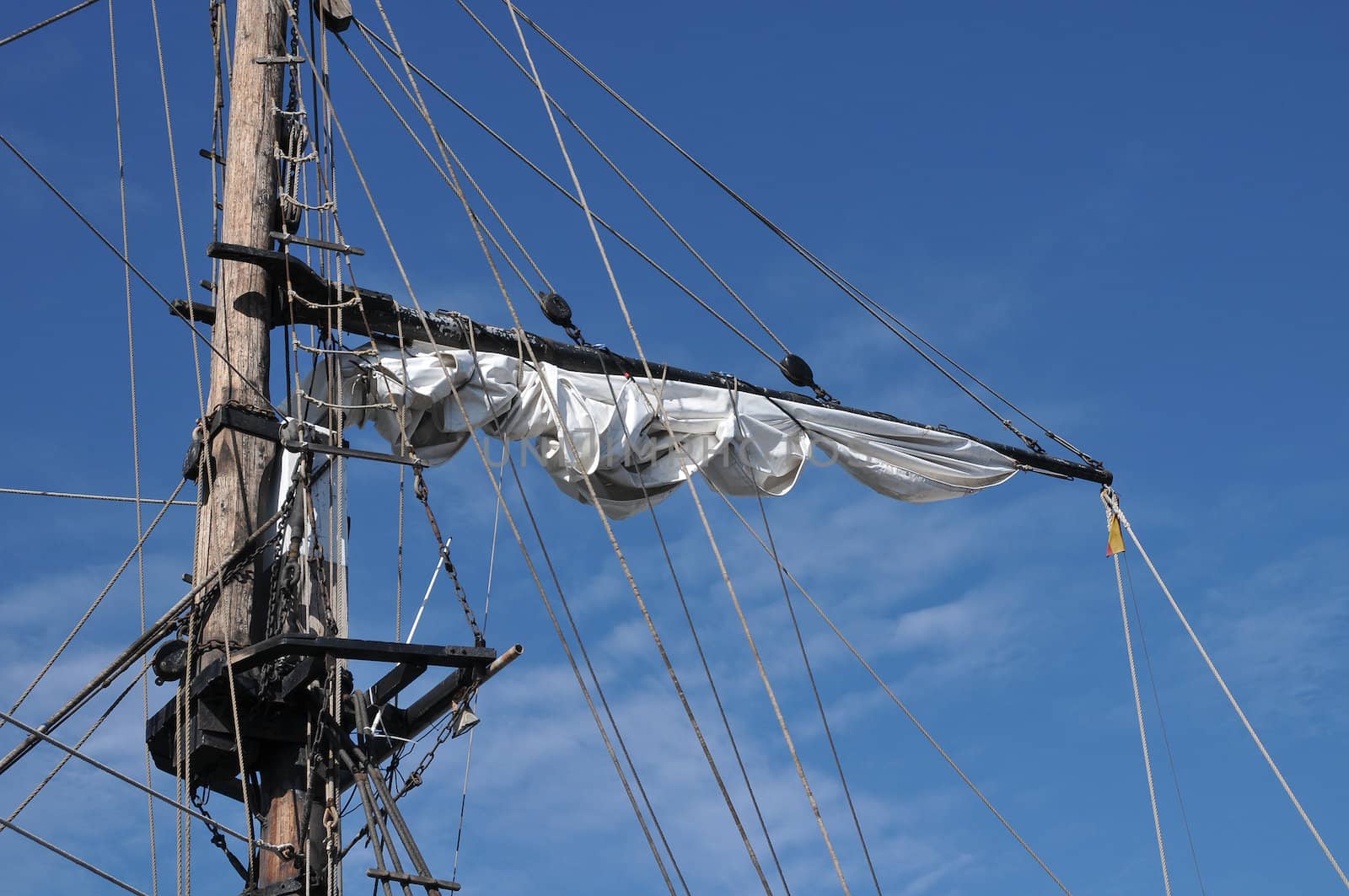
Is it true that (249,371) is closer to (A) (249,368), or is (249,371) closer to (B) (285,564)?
(A) (249,368)

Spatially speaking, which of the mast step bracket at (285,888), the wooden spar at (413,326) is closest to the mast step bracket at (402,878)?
→ the mast step bracket at (285,888)

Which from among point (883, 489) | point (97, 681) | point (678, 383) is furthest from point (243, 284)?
point (883, 489)

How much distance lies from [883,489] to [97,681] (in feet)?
26.6

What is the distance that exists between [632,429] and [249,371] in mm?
3743

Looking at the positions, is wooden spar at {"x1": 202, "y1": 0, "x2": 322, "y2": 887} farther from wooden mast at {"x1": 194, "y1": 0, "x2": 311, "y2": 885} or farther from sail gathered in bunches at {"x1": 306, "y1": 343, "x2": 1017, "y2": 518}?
sail gathered in bunches at {"x1": 306, "y1": 343, "x2": 1017, "y2": 518}

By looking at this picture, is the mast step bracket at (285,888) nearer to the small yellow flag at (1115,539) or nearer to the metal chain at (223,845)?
the metal chain at (223,845)

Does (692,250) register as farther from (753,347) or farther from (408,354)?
(408,354)

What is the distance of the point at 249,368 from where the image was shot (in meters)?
12.5

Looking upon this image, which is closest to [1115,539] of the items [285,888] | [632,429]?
[632,429]

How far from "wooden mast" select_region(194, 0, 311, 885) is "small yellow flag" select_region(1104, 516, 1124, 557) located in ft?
25.5

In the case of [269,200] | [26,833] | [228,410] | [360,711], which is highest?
[269,200]

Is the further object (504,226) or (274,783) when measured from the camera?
(504,226)

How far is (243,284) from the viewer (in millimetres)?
12875

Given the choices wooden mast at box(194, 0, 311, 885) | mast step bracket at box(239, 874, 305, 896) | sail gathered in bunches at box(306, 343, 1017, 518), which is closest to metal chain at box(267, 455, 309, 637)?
wooden mast at box(194, 0, 311, 885)
